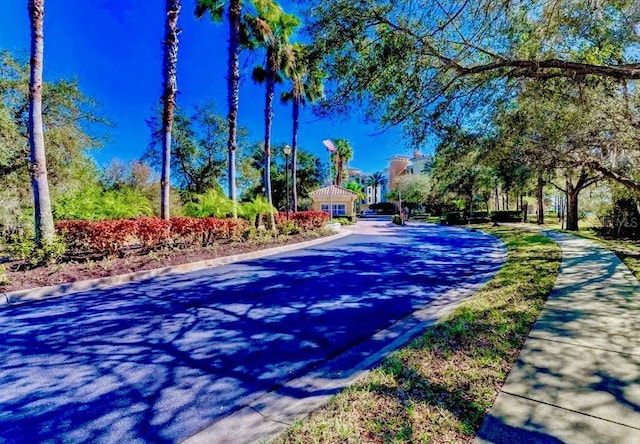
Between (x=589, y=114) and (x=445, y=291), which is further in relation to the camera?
(x=589, y=114)

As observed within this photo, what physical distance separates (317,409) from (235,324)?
7.77 ft

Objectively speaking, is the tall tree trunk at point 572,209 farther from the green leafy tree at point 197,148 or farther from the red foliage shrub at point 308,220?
the green leafy tree at point 197,148

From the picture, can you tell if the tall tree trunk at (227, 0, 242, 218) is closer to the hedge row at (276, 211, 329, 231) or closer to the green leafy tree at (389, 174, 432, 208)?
the hedge row at (276, 211, 329, 231)

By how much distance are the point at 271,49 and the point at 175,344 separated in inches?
656

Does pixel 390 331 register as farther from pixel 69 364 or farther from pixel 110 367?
pixel 69 364

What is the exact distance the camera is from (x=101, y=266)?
800 cm

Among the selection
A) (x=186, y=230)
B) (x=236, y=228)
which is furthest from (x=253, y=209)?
(x=186, y=230)

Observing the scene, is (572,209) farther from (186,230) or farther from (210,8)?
(210,8)

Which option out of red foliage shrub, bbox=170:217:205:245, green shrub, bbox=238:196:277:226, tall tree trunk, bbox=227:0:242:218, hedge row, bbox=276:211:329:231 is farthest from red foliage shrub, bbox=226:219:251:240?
hedge row, bbox=276:211:329:231

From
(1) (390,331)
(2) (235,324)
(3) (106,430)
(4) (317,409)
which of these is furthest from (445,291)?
(3) (106,430)

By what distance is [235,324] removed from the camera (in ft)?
15.5

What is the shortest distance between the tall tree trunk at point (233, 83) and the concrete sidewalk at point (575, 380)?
11.5m

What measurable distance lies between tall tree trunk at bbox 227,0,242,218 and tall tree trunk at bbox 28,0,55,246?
632 centimetres

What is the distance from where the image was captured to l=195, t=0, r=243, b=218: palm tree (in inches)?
532
